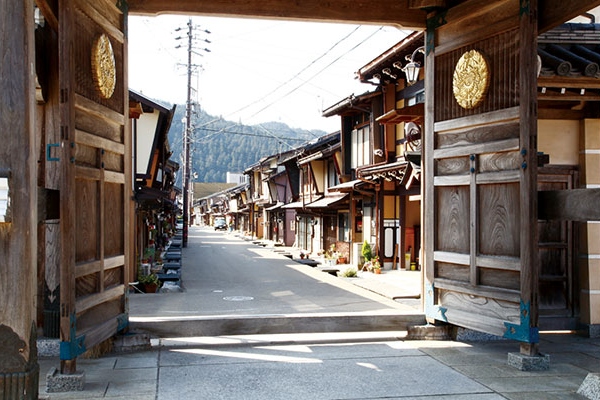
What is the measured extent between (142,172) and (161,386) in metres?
12.1

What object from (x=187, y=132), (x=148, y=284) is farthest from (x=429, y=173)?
(x=187, y=132)

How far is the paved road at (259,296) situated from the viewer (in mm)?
12078

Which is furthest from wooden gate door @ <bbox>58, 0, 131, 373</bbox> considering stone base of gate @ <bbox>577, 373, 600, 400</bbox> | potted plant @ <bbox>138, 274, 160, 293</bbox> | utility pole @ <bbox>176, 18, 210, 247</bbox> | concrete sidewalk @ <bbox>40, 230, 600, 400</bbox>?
utility pole @ <bbox>176, 18, 210, 247</bbox>

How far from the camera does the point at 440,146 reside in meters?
7.95

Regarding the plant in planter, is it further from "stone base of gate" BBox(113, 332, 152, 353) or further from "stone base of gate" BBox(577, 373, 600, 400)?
"stone base of gate" BBox(577, 373, 600, 400)

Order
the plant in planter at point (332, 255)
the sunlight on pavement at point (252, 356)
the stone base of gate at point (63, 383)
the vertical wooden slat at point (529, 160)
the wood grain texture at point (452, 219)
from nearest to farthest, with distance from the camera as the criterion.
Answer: the stone base of gate at point (63, 383) < the vertical wooden slat at point (529, 160) < the sunlight on pavement at point (252, 356) < the wood grain texture at point (452, 219) < the plant in planter at point (332, 255)

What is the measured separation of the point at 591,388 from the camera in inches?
218

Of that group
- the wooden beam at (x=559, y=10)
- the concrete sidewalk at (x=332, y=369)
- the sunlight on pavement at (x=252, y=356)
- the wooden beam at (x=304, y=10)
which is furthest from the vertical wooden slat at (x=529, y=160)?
the sunlight on pavement at (x=252, y=356)

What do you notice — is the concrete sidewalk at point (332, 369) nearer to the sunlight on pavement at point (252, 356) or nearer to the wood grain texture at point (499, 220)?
the sunlight on pavement at point (252, 356)

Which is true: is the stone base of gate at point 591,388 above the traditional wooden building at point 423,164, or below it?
below

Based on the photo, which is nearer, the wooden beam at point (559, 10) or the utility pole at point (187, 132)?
the wooden beam at point (559, 10)

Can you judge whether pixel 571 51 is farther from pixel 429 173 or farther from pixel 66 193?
pixel 66 193

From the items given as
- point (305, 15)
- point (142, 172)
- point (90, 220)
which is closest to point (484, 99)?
point (305, 15)

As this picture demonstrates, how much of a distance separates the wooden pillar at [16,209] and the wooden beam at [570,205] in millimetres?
5739
